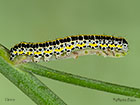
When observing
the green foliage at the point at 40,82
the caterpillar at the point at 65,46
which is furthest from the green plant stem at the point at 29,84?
the caterpillar at the point at 65,46

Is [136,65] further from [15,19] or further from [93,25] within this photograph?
[15,19]

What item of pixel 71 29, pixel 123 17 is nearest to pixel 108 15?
pixel 123 17

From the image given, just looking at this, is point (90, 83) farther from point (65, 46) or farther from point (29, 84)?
point (65, 46)

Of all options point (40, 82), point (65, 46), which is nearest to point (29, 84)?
point (40, 82)

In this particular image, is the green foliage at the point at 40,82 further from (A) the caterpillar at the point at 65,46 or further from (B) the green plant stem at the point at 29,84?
(A) the caterpillar at the point at 65,46

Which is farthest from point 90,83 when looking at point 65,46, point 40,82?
point 65,46

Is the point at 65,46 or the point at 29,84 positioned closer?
the point at 29,84
